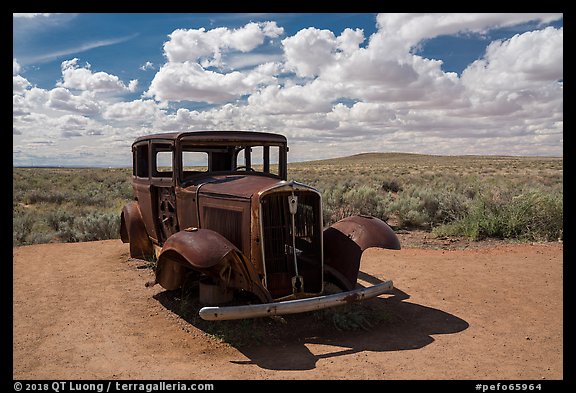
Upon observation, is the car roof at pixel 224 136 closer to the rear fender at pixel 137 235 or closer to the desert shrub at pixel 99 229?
the rear fender at pixel 137 235

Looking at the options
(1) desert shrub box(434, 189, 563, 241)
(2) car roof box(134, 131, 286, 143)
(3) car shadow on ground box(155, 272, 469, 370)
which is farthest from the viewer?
(1) desert shrub box(434, 189, 563, 241)

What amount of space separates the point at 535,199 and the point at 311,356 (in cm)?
1004

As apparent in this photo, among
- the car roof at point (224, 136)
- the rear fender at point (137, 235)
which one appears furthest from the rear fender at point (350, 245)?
the rear fender at point (137, 235)

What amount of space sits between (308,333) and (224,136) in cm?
317

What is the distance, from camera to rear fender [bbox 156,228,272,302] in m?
5.15

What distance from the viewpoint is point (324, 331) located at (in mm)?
5781

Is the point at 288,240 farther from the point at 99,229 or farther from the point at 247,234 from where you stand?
the point at 99,229

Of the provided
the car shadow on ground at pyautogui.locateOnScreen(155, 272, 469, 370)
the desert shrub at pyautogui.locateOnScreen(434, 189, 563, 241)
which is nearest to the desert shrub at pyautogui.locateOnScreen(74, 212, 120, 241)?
the car shadow on ground at pyautogui.locateOnScreen(155, 272, 469, 370)

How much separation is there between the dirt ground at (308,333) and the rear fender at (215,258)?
590mm

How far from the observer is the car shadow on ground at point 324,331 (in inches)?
200

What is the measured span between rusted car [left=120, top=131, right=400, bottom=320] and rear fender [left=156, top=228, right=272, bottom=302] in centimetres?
1

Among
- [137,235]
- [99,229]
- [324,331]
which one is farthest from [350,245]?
[99,229]

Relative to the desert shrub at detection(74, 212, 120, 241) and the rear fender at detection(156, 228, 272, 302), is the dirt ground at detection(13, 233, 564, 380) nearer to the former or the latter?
the rear fender at detection(156, 228, 272, 302)

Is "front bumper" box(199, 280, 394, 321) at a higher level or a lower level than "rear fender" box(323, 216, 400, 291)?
lower
